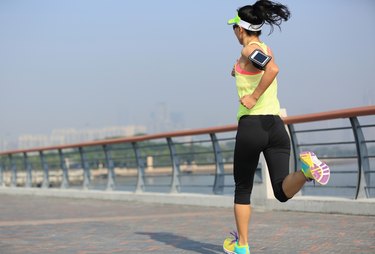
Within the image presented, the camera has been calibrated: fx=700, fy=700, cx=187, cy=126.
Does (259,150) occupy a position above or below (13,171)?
above

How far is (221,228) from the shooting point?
6895 millimetres

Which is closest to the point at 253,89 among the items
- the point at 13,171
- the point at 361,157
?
the point at 361,157

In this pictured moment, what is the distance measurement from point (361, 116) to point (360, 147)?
1.17ft

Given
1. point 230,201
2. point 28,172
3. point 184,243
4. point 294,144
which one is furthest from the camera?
point 28,172

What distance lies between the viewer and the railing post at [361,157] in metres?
7.41

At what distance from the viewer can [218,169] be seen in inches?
386

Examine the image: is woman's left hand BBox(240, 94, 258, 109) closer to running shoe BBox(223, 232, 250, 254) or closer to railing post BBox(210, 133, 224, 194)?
running shoe BBox(223, 232, 250, 254)

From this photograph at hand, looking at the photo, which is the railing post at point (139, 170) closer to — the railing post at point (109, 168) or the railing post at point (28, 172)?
the railing post at point (109, 168)

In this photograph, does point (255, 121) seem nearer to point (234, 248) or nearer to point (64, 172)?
point (234, 248)

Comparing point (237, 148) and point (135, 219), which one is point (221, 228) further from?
point (237, 148)

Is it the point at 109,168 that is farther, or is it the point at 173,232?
the point at 109,168

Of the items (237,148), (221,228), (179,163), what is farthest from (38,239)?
(179,163)

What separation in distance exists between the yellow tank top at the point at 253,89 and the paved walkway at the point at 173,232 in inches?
45.9

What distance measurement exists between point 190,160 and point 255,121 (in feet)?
20.1
